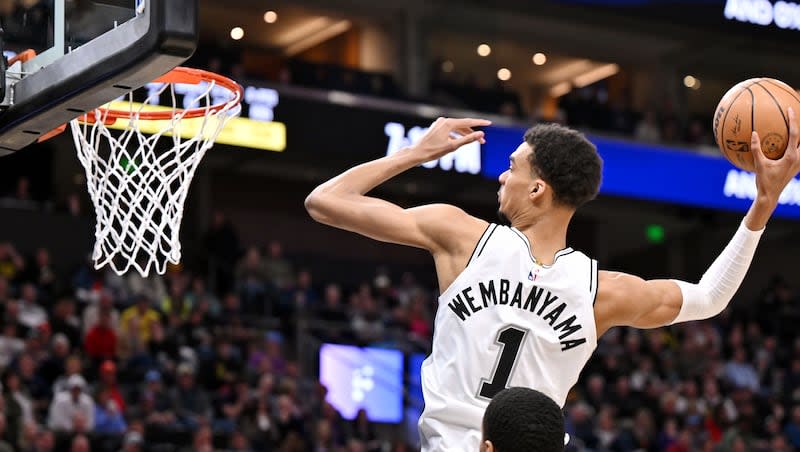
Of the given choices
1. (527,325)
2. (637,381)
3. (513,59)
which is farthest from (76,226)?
(527,325)

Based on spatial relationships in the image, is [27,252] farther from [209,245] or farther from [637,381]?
[637,381]

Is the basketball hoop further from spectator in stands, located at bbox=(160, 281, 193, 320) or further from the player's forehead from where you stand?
spectator in stands, located at bbox=(160, 281, 193, 320)

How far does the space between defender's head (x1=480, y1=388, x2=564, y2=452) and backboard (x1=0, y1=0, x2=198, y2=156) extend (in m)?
1.54

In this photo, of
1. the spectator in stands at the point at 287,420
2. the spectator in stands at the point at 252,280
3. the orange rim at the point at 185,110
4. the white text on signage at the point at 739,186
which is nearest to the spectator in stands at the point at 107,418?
the spectator in stands at the point at 287,420

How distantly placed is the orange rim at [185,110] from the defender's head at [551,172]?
1.47 meters

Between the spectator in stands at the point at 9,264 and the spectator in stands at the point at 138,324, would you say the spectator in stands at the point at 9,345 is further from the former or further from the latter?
the spectator in stands at the point at 9,264

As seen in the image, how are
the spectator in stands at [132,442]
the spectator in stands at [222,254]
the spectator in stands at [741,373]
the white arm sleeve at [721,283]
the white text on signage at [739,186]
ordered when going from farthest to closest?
the white text on signage at [739,186], the spectator in stands at [741,373], the spectator in stands at [222,254], the spectator in stands at [132,442], the white arm sleeve at [721,283]

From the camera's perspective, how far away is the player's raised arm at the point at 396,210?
145 inches

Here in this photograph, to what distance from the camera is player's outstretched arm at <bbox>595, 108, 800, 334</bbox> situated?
3.83m

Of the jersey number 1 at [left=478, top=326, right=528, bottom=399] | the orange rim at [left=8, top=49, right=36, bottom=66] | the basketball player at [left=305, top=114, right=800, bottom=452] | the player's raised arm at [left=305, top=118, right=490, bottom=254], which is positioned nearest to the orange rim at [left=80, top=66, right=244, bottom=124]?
the orange rim at [left=8, top=49, right=36, bottom=66]

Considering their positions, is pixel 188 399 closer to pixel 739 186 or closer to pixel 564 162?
pixel 564 162

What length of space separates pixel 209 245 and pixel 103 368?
5216mm

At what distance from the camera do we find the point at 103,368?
11.8 m

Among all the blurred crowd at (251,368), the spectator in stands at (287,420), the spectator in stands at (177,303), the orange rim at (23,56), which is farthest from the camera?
the spectator in stands at (177,303)
